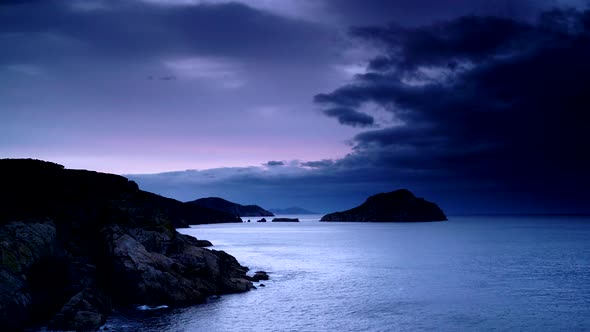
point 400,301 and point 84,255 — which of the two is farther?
point 400,301

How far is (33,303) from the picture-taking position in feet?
126

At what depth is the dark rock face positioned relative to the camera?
38.1 metres

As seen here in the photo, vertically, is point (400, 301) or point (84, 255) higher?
point (84, 255)

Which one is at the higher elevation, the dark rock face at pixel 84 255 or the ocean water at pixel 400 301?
the dark rock face at pixel 84 255

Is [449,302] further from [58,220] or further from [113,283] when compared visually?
[58,220]

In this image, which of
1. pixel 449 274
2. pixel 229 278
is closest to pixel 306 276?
pixel 229 278

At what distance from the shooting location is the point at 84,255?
50875 millimetres

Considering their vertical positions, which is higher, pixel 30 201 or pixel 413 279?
pixel 30 201

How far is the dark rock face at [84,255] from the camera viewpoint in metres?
38.1

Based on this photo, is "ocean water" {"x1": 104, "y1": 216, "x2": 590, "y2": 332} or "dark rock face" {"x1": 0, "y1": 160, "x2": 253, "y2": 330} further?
"ocean water" {"x1": 104, "y1": 216, "x2": 590, "y2": 332}

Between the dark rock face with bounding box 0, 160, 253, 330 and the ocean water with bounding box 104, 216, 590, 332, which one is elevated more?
the dark rock face with bounding box 0, 160, 253, 330

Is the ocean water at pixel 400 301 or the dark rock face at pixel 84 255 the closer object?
the dark rock face at pixel 84 255

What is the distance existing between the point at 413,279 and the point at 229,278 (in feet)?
97.2

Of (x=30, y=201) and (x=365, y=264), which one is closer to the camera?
(x=30, y=201)
